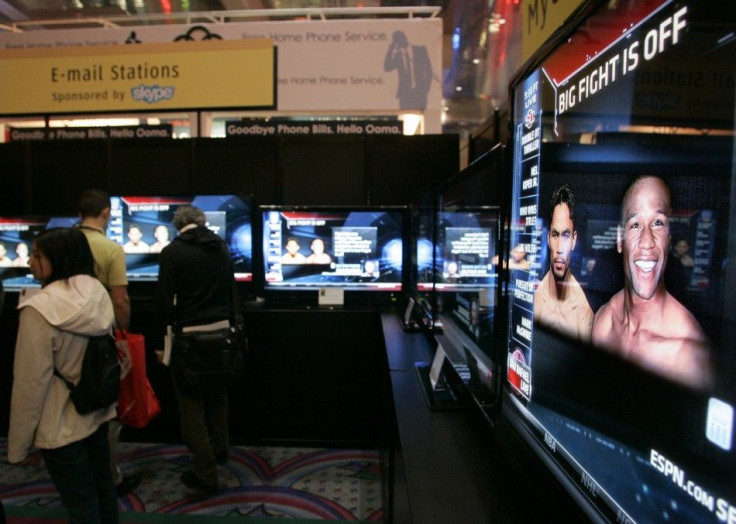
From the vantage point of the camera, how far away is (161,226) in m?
3.75

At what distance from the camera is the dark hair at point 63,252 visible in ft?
6.43

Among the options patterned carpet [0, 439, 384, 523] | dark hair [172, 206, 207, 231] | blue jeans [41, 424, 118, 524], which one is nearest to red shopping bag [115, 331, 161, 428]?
blue jeans [41, 424, 118, 524]

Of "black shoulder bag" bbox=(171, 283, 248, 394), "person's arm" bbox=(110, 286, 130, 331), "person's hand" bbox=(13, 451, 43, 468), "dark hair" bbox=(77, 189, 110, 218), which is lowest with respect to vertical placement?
"person's hand" bbox=(13, 451, 43, 468)

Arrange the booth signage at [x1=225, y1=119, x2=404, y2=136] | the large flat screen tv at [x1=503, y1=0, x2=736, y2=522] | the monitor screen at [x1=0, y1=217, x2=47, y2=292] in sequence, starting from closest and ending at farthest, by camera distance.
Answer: the large flat screen tv at [x1=503, y1=0, x2=736, y2=522]
the monitor screen at [x1=0, y1=217, x2=47, y2=292]
the booth signage at [x1=225, y1=119, x2=404, y2=136]

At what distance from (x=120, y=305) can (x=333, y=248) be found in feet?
4.88

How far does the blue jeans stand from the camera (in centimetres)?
195

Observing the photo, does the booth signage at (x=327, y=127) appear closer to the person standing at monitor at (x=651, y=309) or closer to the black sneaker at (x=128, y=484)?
the black sneaker at (x=128, y=484)

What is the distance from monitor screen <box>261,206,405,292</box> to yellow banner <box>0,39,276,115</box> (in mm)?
1079

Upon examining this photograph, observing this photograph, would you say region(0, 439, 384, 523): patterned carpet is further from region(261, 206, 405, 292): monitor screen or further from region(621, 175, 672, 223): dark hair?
region(621, 175, 672, 223): dark hair

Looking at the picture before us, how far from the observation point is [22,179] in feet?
13.8

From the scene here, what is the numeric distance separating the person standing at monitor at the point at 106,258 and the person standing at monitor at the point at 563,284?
2.64 metres

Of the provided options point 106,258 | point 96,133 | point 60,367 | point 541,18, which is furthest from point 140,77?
point 541,18

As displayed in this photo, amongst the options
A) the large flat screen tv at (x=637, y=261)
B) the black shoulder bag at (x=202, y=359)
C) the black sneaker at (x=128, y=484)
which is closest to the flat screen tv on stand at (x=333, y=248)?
the black shoulder bag at (x=202, y=359)

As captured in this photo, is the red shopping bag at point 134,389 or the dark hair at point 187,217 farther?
the dark hair at point 187,217
